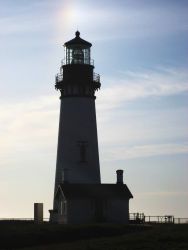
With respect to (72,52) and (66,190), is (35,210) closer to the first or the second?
(66,190)

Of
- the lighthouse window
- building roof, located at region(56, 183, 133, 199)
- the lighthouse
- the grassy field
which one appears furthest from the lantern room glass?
the grassy field

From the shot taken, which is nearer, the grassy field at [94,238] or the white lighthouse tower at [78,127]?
the grassy field at [94,238]

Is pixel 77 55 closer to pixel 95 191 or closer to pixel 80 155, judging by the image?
pixel 80 155

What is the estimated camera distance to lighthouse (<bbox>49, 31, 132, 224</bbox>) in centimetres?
5625

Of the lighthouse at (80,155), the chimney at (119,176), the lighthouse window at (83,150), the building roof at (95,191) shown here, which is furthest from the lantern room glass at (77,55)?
the building roof at (95,191)

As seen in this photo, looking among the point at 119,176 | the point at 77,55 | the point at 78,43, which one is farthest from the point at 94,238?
the point at 78,43

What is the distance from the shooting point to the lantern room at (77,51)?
201ft

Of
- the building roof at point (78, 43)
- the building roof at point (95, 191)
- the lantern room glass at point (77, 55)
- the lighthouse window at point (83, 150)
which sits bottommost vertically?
the building roof at point (95, 191)

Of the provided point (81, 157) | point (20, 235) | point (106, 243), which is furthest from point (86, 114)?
point (106, 243)

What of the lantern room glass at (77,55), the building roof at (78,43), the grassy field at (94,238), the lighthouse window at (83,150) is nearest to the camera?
the grassy field at (94,238)

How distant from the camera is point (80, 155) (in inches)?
2327

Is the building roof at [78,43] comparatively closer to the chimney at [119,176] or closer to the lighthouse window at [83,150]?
the lighthouse window at [83,150]

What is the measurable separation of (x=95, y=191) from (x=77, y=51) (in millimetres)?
11485

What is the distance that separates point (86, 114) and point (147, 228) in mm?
12803
